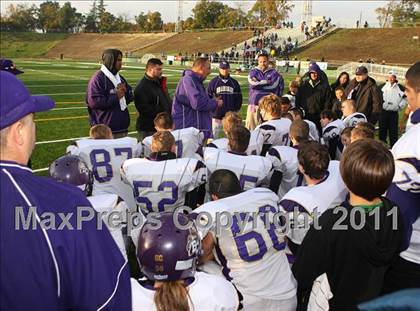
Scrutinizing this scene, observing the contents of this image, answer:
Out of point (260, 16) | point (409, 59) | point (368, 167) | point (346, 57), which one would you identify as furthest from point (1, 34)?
point (368, 167)

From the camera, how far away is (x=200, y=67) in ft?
23.3

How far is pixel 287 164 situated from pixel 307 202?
1630mm

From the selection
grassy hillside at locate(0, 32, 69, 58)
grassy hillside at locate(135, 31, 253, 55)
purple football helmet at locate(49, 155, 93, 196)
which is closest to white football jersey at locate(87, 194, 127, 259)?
purple football helmet at locate(49, 155, 93, 196)

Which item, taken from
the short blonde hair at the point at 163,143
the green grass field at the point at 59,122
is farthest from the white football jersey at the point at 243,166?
the green grass field at the point at 59,122

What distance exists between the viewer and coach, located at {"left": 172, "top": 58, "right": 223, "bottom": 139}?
7000mm

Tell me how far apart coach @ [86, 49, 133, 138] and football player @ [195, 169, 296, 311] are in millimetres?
3831

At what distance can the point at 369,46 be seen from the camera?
54.2 meters

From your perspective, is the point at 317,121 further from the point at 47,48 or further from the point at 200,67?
the point at 47,48

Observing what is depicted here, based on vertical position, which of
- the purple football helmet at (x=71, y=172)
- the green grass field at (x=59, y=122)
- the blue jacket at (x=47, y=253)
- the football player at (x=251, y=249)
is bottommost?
the green grass field at (x=59, y=122)

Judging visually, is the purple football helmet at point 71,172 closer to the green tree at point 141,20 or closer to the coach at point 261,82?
the coach at point 261,82

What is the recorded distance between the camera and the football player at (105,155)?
4.76 meters

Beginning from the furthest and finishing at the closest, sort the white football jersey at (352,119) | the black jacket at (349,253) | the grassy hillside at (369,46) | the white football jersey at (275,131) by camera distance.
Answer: the grassy hillside at (369,46) < the white football jersey at (352,119) < the white football jersey at (275,131) < the black jacket at (349,253)

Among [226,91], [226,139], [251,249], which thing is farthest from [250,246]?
[226,91]

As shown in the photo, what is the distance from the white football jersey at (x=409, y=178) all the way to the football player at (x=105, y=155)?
9.58 feet
